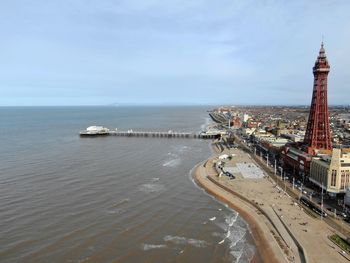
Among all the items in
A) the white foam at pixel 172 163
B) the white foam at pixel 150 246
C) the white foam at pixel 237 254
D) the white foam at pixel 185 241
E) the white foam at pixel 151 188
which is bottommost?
the white foam at pixel 237 254

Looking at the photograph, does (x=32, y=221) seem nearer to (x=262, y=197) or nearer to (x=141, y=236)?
(x=141, y=236)

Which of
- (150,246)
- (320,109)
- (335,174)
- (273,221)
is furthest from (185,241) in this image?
(320,109)

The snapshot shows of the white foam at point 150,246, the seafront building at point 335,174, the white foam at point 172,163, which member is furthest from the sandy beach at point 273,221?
the white foam at point 172,163

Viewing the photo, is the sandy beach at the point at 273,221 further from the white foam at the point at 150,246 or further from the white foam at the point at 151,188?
the white foam at the point at 150,246

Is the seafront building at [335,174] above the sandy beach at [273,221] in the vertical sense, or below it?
above

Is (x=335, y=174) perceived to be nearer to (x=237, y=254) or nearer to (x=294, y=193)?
(x=294, y=193)
